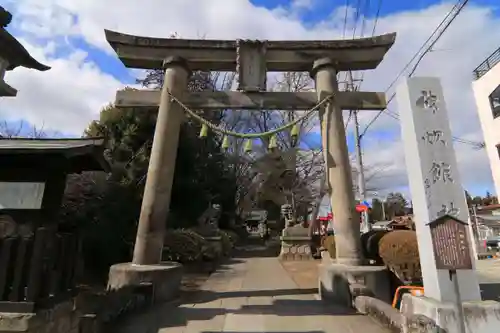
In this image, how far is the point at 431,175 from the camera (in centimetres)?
490

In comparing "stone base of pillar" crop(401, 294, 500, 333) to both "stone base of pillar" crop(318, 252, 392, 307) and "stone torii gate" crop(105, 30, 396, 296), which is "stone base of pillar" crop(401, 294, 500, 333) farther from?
"stone torii gate" crop(105, 30, 396, 296)

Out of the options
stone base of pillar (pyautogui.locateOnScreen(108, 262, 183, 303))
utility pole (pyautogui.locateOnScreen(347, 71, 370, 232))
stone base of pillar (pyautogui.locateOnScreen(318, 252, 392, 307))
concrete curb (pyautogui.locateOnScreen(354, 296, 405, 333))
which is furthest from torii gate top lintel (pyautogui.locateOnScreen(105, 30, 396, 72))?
utility pole (pyautogui.locateOnScreen(347, 71, 370, 232))

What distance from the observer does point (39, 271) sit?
354 cm

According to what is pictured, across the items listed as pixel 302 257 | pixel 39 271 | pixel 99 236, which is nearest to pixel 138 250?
pixel 39 271

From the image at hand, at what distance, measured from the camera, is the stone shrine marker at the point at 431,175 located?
4.49 metres

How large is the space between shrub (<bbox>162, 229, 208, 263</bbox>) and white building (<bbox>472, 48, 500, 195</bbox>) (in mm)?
17206

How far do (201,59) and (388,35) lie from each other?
532 centimetres

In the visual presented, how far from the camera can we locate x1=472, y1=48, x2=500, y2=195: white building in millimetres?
17781

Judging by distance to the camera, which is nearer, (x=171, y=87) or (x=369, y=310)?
(x=369, y=310)

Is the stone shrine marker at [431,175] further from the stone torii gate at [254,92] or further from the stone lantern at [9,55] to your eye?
the stone lantern at [9,55]

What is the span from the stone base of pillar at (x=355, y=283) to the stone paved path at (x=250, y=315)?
0.38 metres

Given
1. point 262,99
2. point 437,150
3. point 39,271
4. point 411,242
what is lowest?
point 39,271

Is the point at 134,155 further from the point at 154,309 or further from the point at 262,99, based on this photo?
the point at 154,309

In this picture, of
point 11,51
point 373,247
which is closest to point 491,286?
point 373,247
